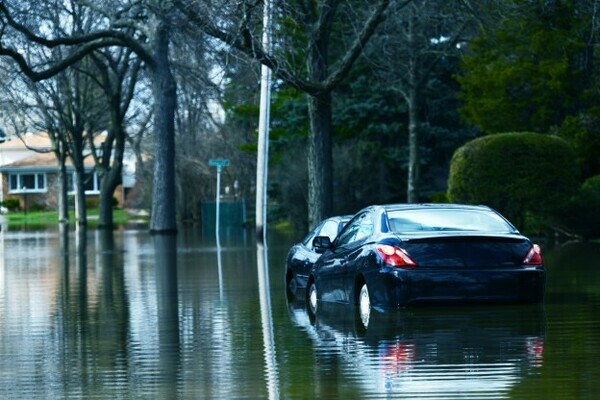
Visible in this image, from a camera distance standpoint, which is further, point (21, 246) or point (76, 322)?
point (21, 246)

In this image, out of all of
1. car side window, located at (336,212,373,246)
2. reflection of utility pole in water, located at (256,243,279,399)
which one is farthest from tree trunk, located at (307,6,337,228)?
Answer: car side window, located at (336,212,373,246)

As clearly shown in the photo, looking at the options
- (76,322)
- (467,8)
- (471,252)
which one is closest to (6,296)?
(76,322)

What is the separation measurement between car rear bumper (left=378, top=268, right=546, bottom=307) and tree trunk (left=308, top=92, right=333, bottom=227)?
16854 mm

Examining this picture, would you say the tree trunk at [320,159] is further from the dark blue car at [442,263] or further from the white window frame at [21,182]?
the white window frame at [21,182]

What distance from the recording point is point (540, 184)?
34.0m

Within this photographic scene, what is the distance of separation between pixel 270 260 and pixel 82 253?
8073mm

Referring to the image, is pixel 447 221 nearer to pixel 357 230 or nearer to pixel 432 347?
pixel 357 230

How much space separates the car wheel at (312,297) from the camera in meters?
17.4

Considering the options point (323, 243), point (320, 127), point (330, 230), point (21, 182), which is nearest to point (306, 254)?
point (330, 230)

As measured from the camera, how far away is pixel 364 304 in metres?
15.6

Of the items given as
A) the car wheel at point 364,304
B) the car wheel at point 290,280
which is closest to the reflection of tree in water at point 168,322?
the car wheel at point 290,280

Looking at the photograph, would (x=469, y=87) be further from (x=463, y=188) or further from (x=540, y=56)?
(x=463, y=188)

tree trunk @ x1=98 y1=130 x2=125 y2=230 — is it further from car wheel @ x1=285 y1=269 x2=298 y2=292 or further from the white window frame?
the white window frame

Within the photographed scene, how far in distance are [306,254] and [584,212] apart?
17947 millimetres
